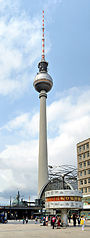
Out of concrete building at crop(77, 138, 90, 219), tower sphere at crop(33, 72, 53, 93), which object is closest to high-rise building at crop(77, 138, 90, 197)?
concrete building at crop(77, 138, 90, 219)

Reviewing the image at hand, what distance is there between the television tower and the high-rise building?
59.2 m

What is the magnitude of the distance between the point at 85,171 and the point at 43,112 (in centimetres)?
7616

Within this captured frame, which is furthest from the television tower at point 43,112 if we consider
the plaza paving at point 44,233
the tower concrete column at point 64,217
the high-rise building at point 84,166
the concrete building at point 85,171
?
the plaza paving at point 44,233

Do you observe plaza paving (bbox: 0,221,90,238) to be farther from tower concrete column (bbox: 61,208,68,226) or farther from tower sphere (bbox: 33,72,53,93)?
tower sphere (bbox: 33,72,53,93)

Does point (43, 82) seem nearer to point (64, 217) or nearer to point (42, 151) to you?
point (42, 151)

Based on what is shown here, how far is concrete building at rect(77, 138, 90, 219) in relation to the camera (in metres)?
64.2

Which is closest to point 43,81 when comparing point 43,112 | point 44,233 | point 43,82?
point 43,82

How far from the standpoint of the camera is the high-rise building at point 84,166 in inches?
2532

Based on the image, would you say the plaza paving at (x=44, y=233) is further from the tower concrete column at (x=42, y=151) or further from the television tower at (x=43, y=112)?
the tower concrete column at (x=42, y=151)

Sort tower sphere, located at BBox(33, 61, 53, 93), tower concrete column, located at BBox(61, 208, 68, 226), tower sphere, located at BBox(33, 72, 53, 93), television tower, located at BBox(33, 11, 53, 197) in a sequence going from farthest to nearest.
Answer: tower sphere, located at BBox(33, 61, 53, 93), tower sphere, located at BBox(33, 72, 53, 93), television tower, located at BBox(33, 11, 53, 197), tower concrete column, located at BBox(61, 208, 68, 226)

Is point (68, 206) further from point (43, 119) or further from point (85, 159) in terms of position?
point (43, 119)

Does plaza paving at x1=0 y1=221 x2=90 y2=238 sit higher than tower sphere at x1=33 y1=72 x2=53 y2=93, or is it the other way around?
tower sphere at x1=33 y1=72 x2=53 y2=93

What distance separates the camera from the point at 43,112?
139m

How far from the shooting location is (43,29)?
149 metres
